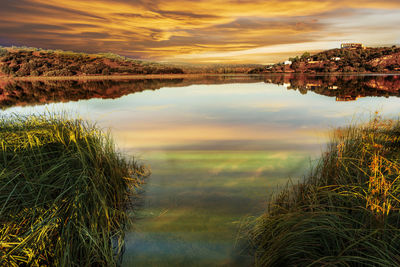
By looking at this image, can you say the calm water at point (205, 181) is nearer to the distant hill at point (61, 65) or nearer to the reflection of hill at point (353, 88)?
the reflection of hill at point (353, 88)

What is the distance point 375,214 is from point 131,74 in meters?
123

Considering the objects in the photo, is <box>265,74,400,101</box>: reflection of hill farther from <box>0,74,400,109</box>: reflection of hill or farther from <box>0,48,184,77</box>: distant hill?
<box>0,48,184,77</box>: distant hill

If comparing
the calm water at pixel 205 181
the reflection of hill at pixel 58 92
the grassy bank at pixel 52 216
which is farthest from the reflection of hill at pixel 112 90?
the grassy bank at pixel 52 216

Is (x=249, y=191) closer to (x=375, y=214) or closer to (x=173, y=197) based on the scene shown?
(x=173, y=197)

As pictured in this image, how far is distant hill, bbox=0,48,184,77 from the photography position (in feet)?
324

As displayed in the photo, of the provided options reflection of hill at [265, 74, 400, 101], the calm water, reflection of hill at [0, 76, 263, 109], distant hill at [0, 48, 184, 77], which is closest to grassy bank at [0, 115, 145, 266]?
the calm water

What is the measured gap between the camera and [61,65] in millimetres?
105312

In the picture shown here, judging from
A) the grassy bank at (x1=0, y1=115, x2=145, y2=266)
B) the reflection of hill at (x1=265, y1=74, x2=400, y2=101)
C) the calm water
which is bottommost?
the calm water

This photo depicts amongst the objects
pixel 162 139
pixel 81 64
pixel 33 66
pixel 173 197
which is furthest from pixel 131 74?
pixel 173 197

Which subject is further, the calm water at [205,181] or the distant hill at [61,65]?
the distant hill at [61,65]

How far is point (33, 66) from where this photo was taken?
10050cm

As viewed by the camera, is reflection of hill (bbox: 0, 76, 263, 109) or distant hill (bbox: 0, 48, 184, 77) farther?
distant hill (bbox: 0, 48, 184, 77)

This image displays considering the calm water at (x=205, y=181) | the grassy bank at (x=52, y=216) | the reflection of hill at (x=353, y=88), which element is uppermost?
the reflection of hill at (x=353, y=88)

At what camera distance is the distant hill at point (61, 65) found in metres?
98.7
